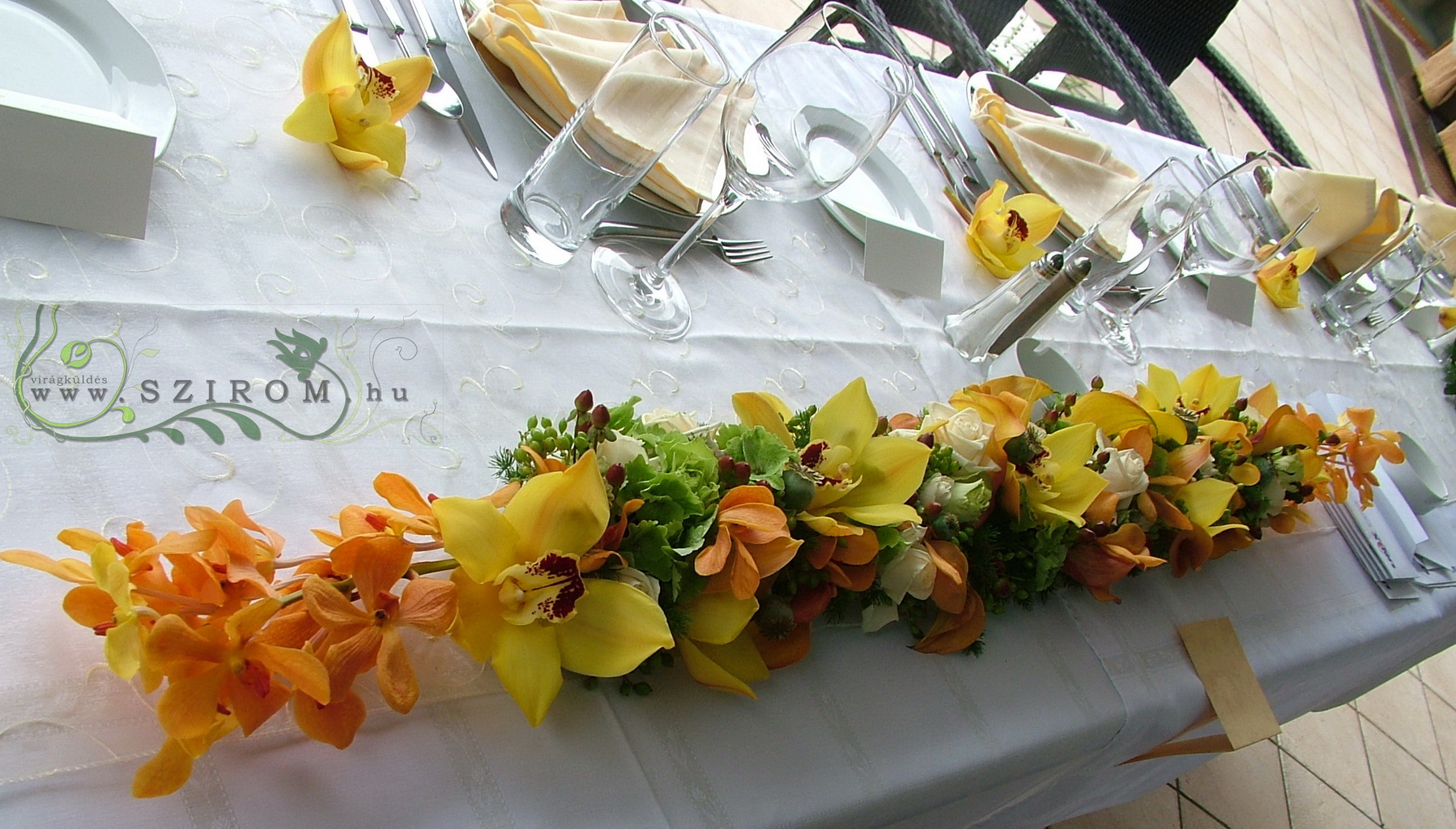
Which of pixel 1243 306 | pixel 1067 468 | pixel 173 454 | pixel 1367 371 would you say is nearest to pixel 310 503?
pixel 173 454

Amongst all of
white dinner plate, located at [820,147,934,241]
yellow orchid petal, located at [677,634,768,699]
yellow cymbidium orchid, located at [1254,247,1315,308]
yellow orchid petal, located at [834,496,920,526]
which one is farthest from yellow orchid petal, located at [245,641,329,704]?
yellow cymbidium orchid, located at [1254,247,1315,308]

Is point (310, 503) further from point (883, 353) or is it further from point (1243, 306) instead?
point (1243, 306)

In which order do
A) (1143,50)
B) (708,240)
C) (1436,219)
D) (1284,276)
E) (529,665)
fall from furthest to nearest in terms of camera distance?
(1143,50), (1436,219), (1284,276), (708,240), (529,665)

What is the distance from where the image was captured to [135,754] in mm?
411

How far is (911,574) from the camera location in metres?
0.61

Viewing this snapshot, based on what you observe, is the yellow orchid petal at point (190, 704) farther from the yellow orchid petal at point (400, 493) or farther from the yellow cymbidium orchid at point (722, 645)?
the yellow cymbidium orchid at point (722, 645)

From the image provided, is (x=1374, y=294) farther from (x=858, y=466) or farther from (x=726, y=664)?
(x=726, y=664)

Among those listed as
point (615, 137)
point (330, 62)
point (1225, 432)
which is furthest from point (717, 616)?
point (1225, 432)

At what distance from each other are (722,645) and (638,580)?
0.11 meters

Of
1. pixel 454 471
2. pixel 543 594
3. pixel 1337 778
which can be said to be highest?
pixel 543 594

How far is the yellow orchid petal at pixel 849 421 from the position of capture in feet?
1.94

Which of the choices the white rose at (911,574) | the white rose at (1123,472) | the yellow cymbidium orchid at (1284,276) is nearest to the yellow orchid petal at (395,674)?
the white rose at (911,574)

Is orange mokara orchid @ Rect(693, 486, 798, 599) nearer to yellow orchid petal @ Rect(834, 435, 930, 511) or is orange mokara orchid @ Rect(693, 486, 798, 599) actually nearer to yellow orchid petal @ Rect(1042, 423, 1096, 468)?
yellow orchid petal @ Rect(834, 435, 930, 511)

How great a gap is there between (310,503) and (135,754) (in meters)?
0.17
